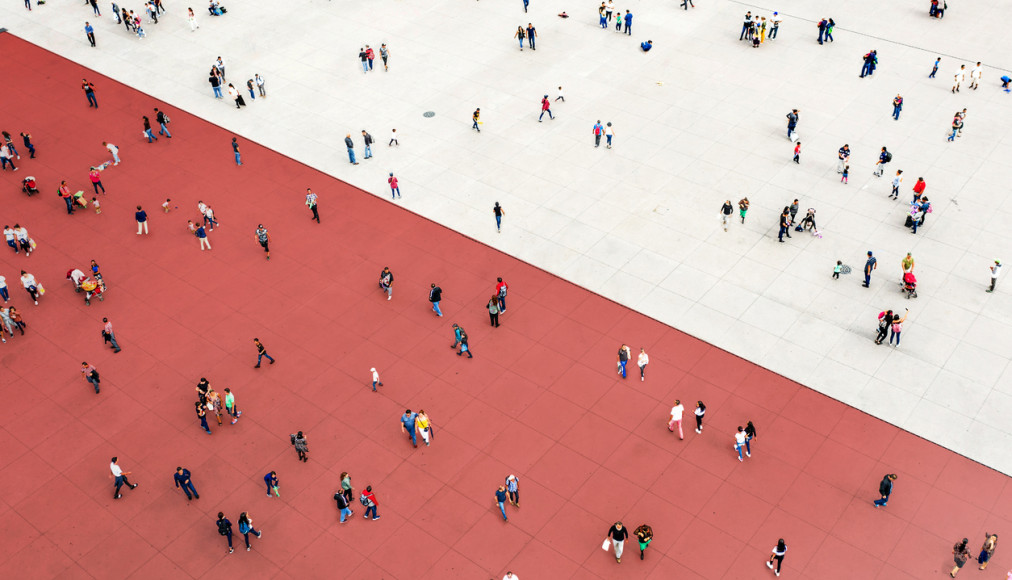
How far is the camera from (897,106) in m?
40.8

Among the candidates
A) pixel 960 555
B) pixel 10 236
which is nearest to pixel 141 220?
pixel 10 236

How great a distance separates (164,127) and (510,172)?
17505 mm

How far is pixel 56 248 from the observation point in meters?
36.5

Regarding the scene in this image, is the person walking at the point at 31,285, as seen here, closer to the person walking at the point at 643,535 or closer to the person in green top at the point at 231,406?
the person in green top at the point at 231,406

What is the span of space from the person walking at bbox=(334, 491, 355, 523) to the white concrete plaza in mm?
12874

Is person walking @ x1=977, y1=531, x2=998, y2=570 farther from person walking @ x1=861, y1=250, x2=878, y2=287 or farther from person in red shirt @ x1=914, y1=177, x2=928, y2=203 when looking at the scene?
person in red shirt @ x1=914, y1=177, x2=928, y2=203

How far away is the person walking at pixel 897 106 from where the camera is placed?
40362mm

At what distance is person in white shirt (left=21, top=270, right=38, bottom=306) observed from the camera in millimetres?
32969

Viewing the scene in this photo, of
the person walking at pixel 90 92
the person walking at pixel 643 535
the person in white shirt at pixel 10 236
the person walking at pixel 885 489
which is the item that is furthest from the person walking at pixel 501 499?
the person walking at pixel 90 92

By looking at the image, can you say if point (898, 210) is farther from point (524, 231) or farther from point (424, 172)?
point (424, 172)

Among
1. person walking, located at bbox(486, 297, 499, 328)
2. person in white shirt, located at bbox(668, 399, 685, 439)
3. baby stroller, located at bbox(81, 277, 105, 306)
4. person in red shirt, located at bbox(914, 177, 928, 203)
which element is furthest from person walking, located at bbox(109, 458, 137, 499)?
person in red shirt, located at bbox(914, 177, 928, 203)

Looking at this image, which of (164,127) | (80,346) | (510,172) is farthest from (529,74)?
(80,346)

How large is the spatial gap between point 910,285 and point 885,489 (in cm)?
994

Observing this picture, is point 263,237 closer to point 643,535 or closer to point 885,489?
point 643,535
